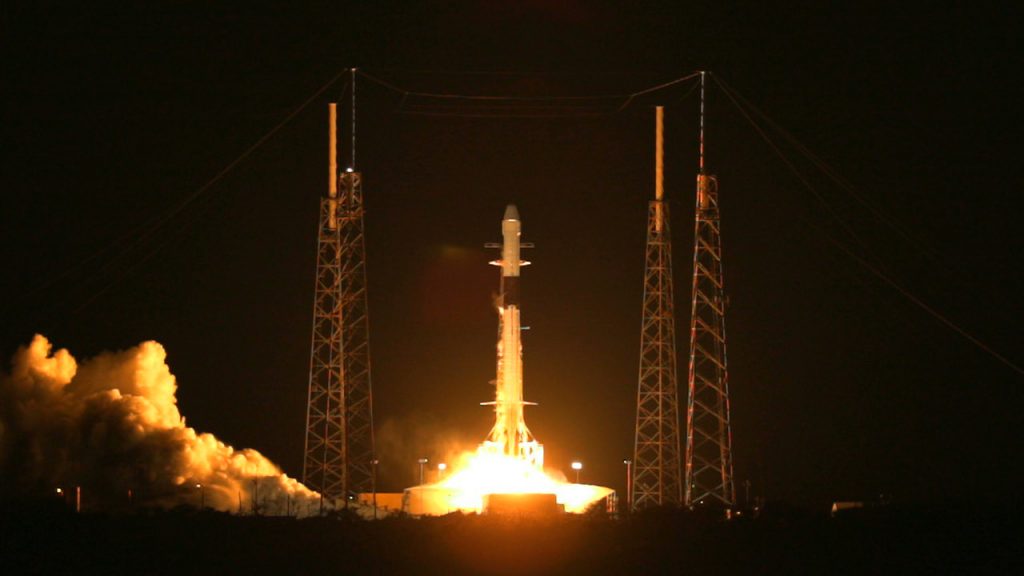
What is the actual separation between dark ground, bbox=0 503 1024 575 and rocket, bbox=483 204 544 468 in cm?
1688

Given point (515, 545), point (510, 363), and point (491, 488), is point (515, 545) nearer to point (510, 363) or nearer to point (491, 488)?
point (491, 488)

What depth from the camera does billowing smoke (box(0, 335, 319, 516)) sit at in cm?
5281

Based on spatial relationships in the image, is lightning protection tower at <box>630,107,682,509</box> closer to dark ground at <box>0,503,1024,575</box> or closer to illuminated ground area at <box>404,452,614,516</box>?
illuminated ground area at <box>404,452,614,516</box>

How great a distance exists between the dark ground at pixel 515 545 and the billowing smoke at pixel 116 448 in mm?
12834

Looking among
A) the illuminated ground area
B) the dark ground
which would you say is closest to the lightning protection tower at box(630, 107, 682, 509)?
the illuminated ground area

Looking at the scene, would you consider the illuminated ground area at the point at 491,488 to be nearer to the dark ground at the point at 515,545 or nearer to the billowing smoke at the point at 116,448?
the billowing smoke at the point at 116,448

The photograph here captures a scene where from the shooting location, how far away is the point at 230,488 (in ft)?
177

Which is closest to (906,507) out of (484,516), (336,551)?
(484,516)

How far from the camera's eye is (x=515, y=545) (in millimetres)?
37500

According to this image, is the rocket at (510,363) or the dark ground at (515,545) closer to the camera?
the dark ground at (515,545)

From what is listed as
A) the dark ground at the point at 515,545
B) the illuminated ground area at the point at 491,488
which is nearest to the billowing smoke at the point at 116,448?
the illuminated ground area at the point at 491,488

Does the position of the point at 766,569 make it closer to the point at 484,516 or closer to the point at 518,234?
the point at 484,516

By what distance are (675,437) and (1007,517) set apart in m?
14.3

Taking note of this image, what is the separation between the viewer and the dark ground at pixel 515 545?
36.5 m
